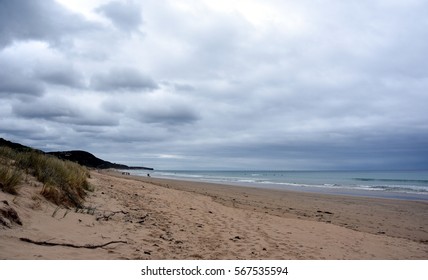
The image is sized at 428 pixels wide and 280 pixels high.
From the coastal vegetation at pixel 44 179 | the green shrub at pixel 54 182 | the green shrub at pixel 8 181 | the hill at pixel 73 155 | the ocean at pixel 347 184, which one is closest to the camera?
the green shrub at pixel 8 181

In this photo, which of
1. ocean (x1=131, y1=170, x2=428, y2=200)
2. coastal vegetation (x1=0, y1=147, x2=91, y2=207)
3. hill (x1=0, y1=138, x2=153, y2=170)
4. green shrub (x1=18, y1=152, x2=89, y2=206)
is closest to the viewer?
coastal vegetation (x1=0, y1=147, x2=91, y2=207)

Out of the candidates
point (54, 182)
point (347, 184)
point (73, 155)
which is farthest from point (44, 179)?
point (73, 155)

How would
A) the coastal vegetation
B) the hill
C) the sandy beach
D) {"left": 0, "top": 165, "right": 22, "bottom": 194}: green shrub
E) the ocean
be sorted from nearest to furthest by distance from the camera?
the sandy beach < {"left": 0, "top": 165, "right": 22, "bottom": 194}: green shrub < the coastal vegetation < the hill < the ocean

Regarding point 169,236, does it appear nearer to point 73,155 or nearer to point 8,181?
point 8,181

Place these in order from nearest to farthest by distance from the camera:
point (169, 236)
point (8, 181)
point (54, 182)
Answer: point (8, 181) < point (169, 236) < point (54, 182)

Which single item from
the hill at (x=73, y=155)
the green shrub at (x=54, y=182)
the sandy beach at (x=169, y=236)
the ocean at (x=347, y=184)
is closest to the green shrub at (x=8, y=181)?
the sandy beach at (x=169, y=236)

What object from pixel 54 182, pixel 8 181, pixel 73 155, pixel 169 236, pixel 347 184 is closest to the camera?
pixel 8 181

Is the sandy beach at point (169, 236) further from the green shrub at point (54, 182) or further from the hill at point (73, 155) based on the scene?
the hill at point (73, 155)

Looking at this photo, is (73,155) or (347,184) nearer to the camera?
(347,184)

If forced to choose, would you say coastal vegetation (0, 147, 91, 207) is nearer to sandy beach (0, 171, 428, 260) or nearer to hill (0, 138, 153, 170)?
sandy beach (0, 171, 428, 260)

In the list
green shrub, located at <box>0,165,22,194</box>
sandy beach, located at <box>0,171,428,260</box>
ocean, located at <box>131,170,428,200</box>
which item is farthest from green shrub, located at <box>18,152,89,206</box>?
ocean, located at <box>131,170,428,200</box>

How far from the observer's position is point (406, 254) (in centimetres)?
755

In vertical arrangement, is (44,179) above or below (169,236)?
above
